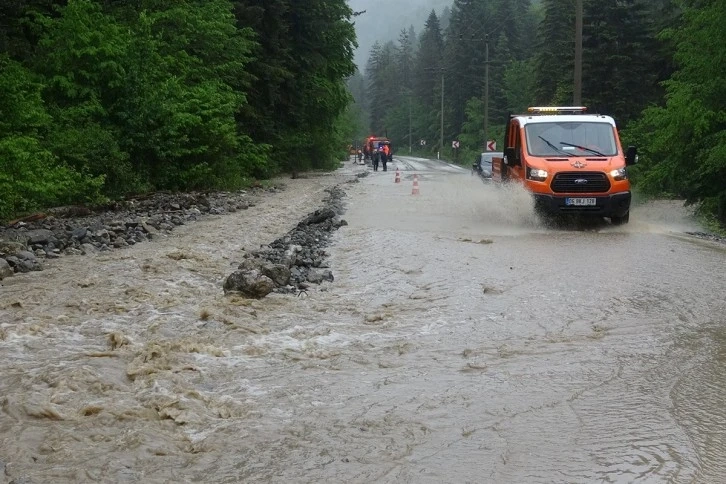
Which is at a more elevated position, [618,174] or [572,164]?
[572,164]

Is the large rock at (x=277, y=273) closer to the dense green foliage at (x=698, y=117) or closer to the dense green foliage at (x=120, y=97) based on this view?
the dense green foliage at (x=120, y=97)

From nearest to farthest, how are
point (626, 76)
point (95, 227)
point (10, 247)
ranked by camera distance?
point (10, 247), point (95, 227), point (626, 76)

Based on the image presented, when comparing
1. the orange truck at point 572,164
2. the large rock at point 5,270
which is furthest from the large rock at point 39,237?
the orange truck at point 572,164

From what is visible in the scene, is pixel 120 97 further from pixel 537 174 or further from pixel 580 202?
pixel 580 202

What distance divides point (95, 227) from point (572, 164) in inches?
349

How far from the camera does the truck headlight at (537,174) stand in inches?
579

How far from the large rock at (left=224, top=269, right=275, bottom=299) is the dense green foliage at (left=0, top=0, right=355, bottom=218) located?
23.1 ft

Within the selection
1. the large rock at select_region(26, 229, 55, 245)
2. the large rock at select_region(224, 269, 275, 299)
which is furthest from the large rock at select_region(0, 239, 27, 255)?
the large rock at select_region(224, 269, 275, 299)

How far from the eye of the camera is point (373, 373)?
5883mm

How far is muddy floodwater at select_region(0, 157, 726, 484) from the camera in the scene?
4238mm

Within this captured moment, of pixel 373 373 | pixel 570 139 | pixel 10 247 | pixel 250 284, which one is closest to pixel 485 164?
pixel 570 139

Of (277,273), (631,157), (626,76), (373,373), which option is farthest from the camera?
(626,76)

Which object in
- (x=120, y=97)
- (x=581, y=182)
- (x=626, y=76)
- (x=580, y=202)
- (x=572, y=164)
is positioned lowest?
(x=580, y=202)

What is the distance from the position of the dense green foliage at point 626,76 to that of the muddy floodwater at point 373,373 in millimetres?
7702
